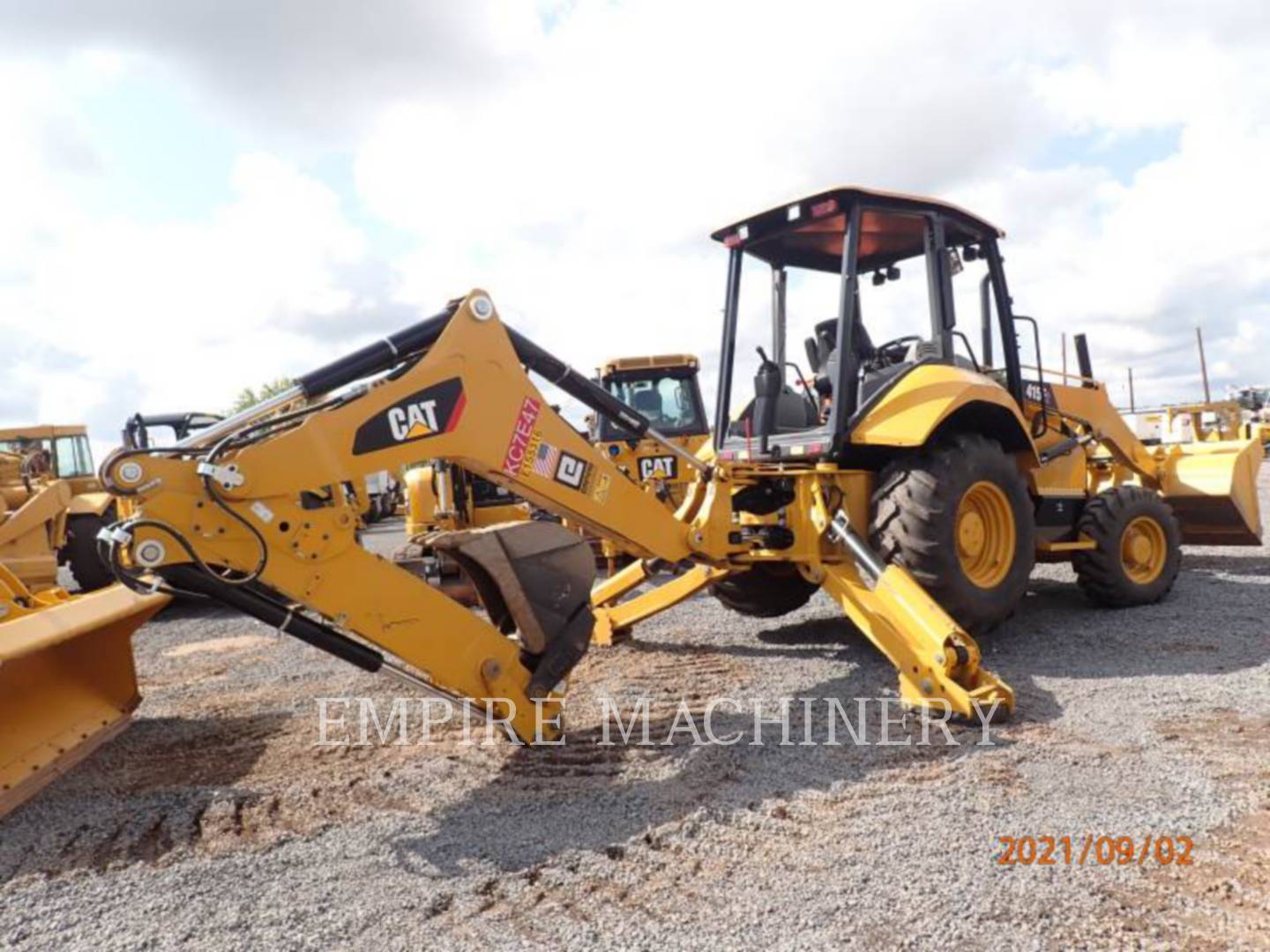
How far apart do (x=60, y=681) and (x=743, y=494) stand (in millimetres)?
3629

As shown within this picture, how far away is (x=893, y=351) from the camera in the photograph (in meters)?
5.70

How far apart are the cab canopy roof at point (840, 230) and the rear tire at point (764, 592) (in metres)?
2.07

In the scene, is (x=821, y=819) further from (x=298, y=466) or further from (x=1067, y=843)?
(x=298, y=466)

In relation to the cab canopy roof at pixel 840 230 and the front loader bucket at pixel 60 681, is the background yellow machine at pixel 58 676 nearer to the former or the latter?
the front loader bucket at pixel 60 681

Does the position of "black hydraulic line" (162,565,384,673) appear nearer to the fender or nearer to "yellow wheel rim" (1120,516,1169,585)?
the fender

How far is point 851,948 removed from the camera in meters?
2.40

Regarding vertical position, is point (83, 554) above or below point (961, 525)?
above

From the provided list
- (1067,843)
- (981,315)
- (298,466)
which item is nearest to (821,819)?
(1067,843)

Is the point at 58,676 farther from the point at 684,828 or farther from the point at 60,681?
the point at 684,828

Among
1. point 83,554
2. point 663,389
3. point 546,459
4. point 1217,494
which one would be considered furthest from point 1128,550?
point 83,554

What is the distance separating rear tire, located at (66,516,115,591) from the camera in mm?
10125
